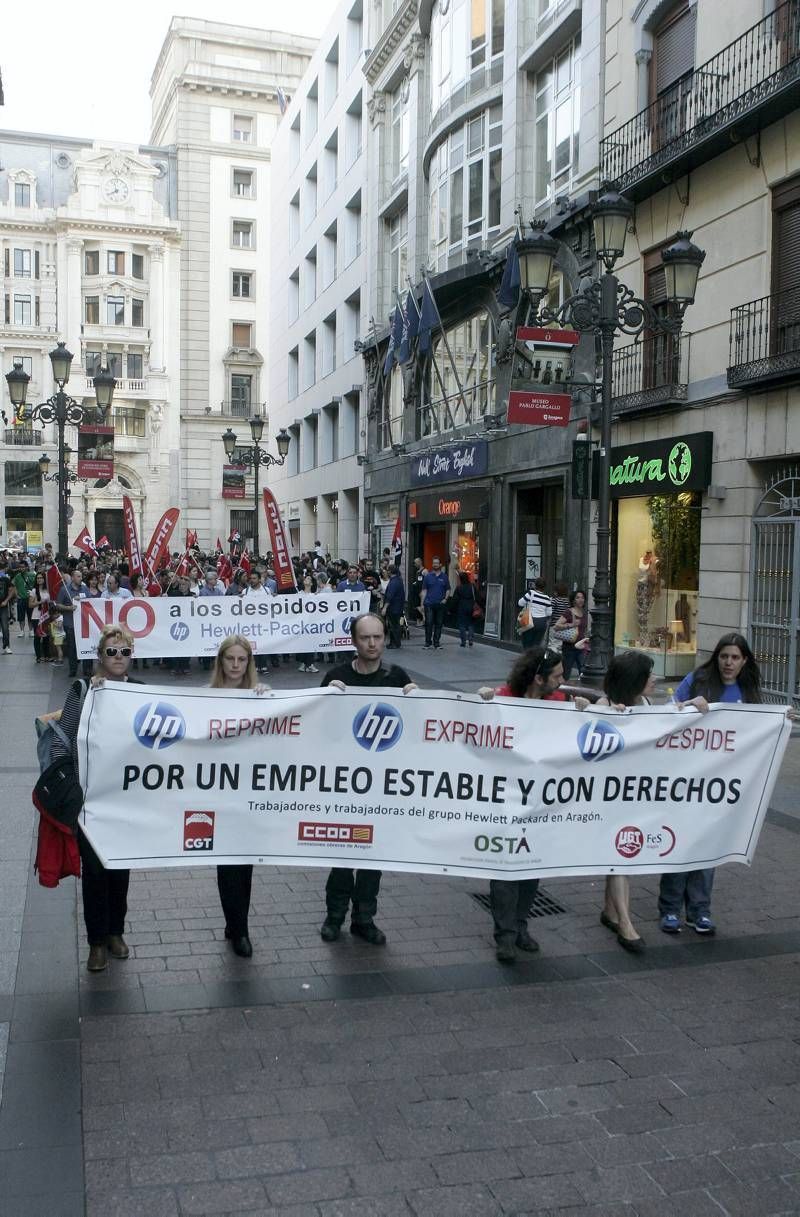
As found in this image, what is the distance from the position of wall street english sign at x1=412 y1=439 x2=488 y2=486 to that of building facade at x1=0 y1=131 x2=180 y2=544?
3678cm

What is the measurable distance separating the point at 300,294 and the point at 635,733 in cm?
4400

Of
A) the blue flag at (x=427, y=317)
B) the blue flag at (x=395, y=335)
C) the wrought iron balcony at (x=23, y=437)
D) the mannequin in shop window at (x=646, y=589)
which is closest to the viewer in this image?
the mannequin in shop window at (x=646, y=589)

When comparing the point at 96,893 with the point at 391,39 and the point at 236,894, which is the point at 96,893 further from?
the point at 391,39

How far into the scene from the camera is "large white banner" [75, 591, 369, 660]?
1642cm

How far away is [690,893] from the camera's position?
20.6 ft

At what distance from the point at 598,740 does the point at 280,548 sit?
13.1 metres

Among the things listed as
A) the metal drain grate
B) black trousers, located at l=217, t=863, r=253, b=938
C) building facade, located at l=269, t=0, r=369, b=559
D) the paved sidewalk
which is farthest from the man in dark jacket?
black trousers, located at l=217, t=863, r=253, b=938

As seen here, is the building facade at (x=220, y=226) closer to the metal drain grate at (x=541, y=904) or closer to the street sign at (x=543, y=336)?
the street sign at (x=543, y=336)

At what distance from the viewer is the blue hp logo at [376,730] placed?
5.73 meters

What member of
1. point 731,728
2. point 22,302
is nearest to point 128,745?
point 731,728

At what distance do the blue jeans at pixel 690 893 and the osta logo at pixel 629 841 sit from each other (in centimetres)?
53

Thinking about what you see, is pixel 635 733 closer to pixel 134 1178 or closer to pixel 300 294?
pixel 134 1178

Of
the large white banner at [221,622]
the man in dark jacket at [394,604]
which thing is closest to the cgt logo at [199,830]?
the large white banner at [221,622]

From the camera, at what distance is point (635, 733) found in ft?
19.2
